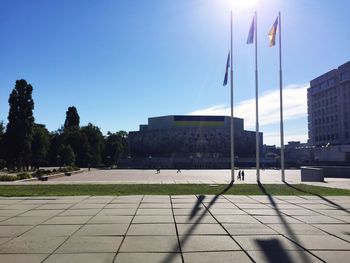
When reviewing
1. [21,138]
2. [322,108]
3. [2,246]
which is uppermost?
[322,108]

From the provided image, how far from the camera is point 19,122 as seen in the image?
210 feet

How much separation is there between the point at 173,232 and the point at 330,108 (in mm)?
142942

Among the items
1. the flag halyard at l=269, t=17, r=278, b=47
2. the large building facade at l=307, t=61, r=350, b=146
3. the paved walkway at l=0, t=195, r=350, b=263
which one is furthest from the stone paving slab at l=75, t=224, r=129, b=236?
the large building facade at l=307, t=61, r=350, b=146

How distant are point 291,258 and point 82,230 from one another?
17.8ft

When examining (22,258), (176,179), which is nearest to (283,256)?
(22,258)

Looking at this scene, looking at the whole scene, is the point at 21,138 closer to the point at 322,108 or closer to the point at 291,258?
the point at 291,258

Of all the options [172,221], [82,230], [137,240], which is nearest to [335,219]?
[172,221]

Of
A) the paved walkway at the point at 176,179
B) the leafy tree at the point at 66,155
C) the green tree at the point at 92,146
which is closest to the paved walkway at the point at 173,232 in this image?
the paved walkway at the point at 176,179

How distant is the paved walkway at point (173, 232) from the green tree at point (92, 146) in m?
90.8

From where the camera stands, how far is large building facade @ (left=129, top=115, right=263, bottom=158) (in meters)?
146

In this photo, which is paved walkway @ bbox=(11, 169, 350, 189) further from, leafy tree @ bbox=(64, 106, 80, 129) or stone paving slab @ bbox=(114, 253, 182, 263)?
leafy tree @ bbox=(64, 106, 80, 129)

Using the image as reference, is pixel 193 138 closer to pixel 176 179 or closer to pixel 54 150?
pixel 54 150

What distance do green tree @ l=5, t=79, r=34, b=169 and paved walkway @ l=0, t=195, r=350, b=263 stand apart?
5019cm

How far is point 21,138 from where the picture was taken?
209 ft
